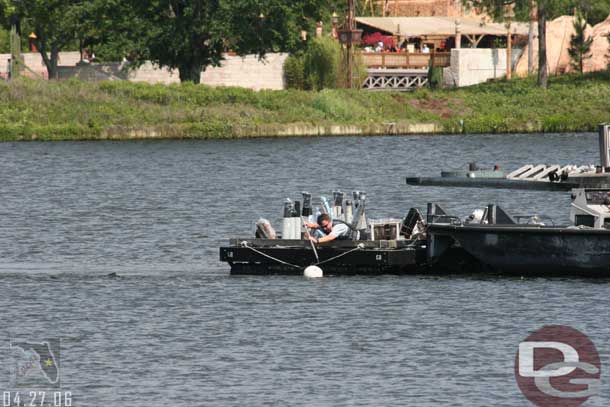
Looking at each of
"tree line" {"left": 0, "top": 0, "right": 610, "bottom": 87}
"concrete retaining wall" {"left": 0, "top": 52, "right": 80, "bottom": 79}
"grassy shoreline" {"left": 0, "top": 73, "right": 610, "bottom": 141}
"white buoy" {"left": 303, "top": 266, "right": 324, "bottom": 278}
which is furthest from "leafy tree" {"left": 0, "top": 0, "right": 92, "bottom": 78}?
"white buoy" {"left": 303, "top": 266, "right": 324, "bottom": 278}

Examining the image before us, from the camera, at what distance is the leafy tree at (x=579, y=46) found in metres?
116

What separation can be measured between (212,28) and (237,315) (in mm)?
68615

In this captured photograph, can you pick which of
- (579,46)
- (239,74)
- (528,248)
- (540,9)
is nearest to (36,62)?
(239,74)

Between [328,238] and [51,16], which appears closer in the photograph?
[328,238]

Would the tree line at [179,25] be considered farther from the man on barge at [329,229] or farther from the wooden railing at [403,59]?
the man on barge at [329,229]

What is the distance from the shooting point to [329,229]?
135 ft

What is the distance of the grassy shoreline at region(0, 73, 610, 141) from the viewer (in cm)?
9900

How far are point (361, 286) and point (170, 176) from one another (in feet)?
132

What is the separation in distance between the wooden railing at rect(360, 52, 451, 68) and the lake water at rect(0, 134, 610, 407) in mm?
52256

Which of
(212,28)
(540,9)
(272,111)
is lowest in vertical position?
(272,111)

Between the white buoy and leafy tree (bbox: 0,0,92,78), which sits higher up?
leafy tree (bbox: 0,0,92,78)

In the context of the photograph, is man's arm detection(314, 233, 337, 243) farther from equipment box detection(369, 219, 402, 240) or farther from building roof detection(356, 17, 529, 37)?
building roof detection(356, 17, 529, 37)

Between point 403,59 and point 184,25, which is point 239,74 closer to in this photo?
point 184,25

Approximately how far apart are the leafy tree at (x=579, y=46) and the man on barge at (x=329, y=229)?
7800 cm
